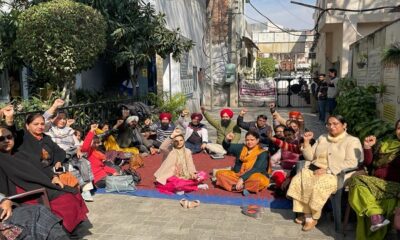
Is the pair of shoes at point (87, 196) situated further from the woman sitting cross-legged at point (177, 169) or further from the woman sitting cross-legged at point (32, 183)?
the woman sitting cross-legged at point (32, 183)

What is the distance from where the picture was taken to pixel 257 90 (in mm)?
19203

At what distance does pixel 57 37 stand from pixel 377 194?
16.2ft

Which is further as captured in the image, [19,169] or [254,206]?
[254,206]

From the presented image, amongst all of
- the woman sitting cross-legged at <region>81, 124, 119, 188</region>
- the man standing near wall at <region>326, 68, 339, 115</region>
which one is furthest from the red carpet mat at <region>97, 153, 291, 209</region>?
the man standing near wall at <region>326, 68, 339, 115</region>

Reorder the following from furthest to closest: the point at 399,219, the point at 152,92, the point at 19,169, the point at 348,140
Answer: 1. the point at 152,92
2. the point at 348,140
3. the point at 19,169
4. the point at 399,219

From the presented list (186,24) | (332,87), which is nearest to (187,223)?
(332,87)

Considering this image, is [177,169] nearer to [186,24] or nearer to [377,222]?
[377,222]

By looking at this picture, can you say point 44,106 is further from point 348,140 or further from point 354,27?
point 354,27

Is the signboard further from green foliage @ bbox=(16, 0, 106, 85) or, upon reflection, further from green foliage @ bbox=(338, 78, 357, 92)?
green foliage @ bbox=(16, 0, 106, 85)

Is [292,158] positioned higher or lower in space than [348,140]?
lower

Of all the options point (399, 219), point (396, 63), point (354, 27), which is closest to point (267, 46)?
point (354, 27)

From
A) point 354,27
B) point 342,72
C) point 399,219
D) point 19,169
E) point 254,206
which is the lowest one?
point 254,206

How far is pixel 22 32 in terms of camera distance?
600 centimetres

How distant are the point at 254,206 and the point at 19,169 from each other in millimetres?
2865
